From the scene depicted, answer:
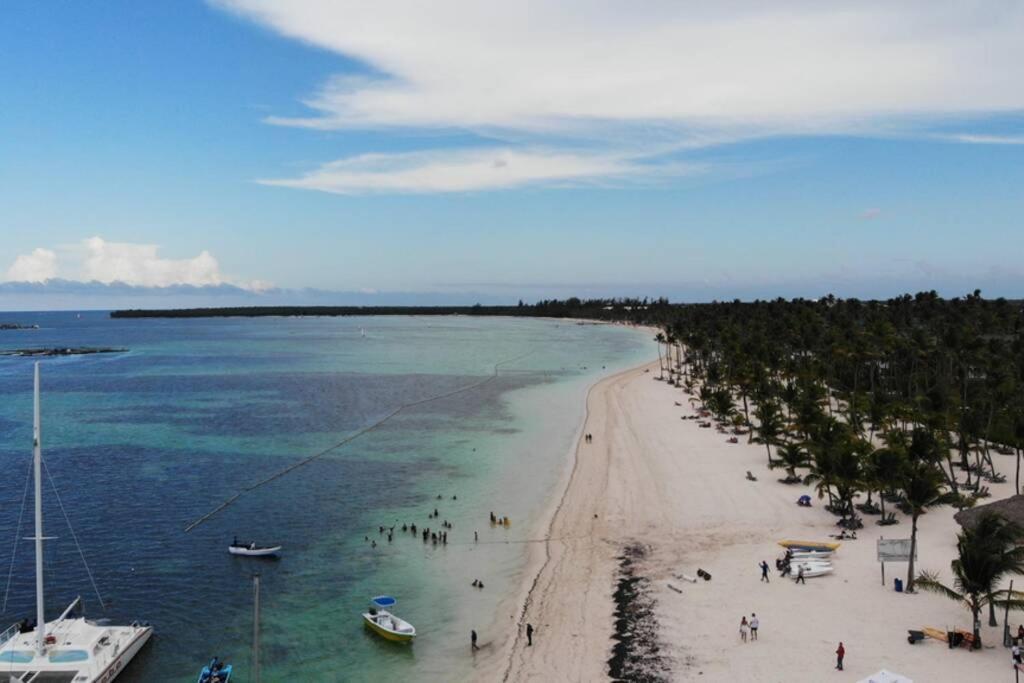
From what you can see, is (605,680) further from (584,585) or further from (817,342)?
(817,342)

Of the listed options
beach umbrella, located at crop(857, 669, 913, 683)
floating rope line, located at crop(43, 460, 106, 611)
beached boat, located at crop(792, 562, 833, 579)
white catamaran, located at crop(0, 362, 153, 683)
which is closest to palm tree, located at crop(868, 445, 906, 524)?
beached boat, located at crop(792, 562, 833, 579)

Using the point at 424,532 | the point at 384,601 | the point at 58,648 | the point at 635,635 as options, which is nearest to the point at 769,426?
the point at 424,532

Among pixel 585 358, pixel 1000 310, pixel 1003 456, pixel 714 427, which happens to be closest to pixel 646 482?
pixel 714 427

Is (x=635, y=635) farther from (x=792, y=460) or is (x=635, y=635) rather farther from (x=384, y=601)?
(x=792, y=460)

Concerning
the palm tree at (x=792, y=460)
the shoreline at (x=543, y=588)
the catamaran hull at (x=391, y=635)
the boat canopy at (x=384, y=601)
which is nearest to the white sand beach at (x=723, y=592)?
the shoreline at (x=543, y=588)

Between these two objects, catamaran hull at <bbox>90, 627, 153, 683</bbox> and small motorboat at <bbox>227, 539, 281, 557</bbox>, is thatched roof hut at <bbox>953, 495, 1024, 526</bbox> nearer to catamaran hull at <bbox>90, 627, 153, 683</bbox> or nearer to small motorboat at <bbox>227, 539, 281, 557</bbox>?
small motorboat at <bbox>227, 539, 281, 557</bbox>
